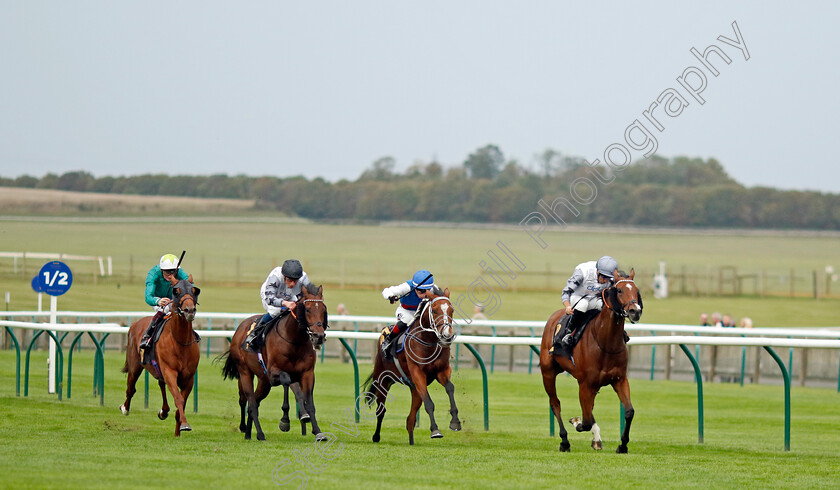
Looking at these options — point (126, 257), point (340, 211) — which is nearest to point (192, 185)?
point (126, 257)

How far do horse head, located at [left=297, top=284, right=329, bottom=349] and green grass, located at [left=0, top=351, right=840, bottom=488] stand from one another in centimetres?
86

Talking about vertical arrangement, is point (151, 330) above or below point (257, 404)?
above

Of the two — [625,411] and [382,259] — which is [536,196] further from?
[625,411]

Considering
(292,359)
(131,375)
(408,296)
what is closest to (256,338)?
(292,359)

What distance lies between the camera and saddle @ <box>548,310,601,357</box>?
29.7 feet

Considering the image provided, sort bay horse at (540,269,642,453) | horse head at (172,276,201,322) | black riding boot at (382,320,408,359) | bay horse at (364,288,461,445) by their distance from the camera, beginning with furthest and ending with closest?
1. black riding boot at (382,320,408,359)
2. horse head at (172,276,201,322)
3. bay horse at (364,288,461,445)
4. bay horse at (540,269,642,453)

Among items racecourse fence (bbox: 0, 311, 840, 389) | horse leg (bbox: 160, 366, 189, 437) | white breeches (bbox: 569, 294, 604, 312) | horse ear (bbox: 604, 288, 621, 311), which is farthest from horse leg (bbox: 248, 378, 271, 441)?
racecourse fence (bbox: 0, 311, 840, 389)

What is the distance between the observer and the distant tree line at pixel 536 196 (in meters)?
49.0

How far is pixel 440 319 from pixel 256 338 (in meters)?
1.78

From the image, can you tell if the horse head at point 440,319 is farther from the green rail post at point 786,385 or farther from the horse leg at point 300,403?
the green rail post at point 786,385

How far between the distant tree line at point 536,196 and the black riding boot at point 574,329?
3458 cm

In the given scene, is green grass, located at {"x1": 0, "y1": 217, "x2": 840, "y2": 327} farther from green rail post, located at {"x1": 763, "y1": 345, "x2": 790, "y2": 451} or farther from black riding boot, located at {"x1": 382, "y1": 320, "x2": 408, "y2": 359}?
green rail post, located at {"x1": 763, "y1": 345, "x2": 790, "y2": 451}

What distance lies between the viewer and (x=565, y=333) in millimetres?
9195

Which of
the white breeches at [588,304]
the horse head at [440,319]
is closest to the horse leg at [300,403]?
the horse head at [440,319]
